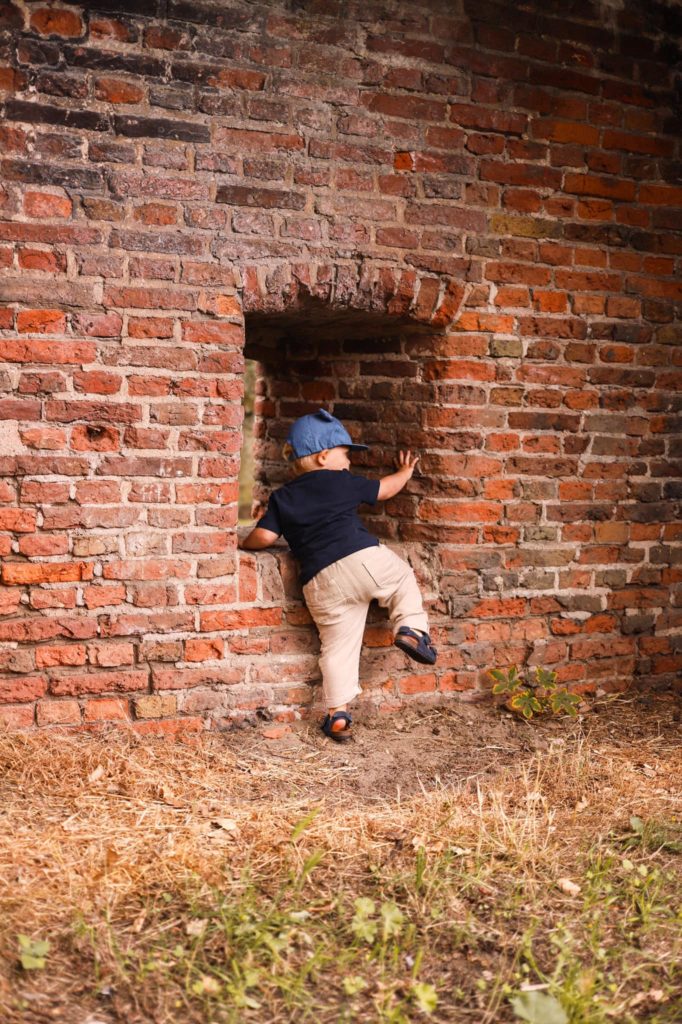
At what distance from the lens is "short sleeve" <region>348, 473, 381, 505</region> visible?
3.86 meters

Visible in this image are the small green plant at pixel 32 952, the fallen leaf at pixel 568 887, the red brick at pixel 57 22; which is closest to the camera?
the small green plant at pixel 32 952

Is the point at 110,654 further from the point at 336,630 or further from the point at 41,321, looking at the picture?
the point at 41,321

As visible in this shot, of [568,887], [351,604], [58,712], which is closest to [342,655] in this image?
[351,604]

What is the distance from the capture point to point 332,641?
3791mm

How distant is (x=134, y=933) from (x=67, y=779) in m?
0.96

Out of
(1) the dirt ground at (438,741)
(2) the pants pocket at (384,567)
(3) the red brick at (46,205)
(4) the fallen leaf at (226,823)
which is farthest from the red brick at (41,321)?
(4) the fallen leaf at (226,823)

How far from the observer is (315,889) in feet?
8.58

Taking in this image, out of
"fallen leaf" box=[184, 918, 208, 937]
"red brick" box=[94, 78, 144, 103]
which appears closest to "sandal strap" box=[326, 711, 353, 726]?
"fallen leaf" box=[184, 918, 208, 937]

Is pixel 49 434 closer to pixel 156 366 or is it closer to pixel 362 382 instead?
pixel 156 366

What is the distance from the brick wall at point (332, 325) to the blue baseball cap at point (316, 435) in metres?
0.33

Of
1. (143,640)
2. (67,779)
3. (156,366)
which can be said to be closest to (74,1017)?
(67,779)

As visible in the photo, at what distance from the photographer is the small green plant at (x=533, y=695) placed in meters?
3.98

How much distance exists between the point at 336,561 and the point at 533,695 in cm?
114

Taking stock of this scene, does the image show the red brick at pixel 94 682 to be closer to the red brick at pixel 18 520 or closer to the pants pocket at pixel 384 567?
the red brick at pixel 18 520
